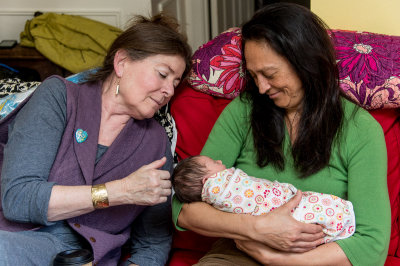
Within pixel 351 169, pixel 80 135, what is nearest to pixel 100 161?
pixel 80 135

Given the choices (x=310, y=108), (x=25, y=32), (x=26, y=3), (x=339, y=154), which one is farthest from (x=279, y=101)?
(x=26, y=3)

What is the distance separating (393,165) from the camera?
2021 millimetres

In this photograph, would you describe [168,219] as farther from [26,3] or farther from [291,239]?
[26,3]

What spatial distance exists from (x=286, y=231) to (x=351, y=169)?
0.99ft

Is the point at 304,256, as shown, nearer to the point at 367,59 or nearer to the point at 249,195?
the point at 249,195

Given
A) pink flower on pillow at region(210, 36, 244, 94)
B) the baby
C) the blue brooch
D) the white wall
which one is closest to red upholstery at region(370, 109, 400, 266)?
the baby

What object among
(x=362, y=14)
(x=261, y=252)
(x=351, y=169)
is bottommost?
(x=261, y=252)

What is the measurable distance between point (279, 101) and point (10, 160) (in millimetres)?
884

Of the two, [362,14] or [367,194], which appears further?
[362,14]

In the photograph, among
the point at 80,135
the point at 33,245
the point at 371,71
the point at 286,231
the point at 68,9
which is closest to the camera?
the point at 286,231

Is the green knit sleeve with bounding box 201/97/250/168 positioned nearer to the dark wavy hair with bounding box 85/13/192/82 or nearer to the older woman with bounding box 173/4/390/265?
the older woman with bounding box 173/4/390/265

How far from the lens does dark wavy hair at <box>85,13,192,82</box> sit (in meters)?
1.91

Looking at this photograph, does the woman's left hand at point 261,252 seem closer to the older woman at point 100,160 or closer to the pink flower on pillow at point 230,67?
the older woman at point 100,160

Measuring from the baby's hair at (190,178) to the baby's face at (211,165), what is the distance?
0.01 metres
